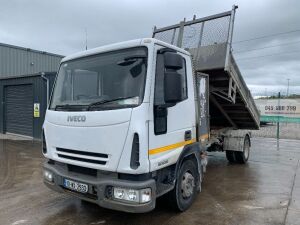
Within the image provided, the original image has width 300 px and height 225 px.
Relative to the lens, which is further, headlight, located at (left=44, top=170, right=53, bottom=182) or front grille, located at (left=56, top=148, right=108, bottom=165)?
headlight, located at (left=44, top=170, right=53, bottom=182)

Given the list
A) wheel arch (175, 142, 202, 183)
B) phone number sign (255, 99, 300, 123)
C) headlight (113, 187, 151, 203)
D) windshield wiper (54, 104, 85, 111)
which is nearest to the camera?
headlight (113, 187, 151, 203)

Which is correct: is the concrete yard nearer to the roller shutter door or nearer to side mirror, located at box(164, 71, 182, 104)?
side mirror, located at box(164, 71, 182, 104)

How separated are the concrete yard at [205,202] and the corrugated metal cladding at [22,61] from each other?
40.7 ft

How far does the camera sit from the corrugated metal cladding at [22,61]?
1812 cm

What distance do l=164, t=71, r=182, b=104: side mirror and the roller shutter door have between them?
11661mm

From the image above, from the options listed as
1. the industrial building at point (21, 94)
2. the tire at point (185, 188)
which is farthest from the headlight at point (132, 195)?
the industrial building at point (21, 94)

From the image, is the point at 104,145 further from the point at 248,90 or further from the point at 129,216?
the point at 248,90

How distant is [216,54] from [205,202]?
2.93m

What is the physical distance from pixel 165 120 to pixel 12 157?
706 centimetres

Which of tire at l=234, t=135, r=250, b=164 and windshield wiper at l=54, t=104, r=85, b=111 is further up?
windshield wiper at l=54, t=104, r=85, b=111

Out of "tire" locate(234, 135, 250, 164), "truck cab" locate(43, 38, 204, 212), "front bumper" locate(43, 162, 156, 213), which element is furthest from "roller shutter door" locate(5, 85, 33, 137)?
"front bumper" locate(43, 162, 156, 213)

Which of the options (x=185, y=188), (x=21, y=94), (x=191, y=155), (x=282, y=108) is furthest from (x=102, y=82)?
(x=282, y=108)

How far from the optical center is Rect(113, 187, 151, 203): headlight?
327 centimetres

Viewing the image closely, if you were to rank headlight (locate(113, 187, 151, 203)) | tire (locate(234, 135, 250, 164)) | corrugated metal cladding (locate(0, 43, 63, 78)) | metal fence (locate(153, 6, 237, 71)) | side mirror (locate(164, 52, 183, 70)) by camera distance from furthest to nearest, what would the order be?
corrugated metal cladding (locate(0, 43, 63, 78)) → tire (locate(234, 135, 250, 164)) → metal fence (locate(153, 6, 237, 71)) → side mirror (locate(164, 52, 183, 70)) → headlight (locate(113, 187, 151, 203))
